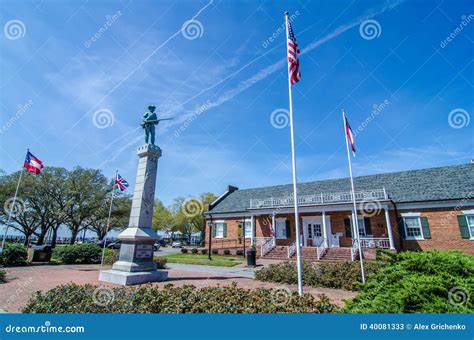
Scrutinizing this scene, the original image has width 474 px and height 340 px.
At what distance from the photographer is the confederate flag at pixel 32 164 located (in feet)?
44.4

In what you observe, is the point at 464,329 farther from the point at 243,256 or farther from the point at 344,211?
the point at 243,256

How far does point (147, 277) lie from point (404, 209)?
1869 cm

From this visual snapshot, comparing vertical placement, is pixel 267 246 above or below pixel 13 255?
above

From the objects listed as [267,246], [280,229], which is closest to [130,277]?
[267,246]

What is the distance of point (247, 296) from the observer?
5098 millimetres

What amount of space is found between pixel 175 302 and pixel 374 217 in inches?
749

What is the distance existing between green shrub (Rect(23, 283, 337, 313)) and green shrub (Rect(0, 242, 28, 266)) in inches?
487

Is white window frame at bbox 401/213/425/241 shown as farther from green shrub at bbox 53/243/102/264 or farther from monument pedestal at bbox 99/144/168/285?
green shrub at bbox 53/243/102/264

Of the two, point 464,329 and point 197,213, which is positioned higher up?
point 197,213

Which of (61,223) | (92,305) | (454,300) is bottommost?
(92,305)

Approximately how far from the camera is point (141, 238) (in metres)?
9.66

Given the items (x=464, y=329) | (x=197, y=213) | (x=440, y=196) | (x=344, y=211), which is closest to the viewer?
(x=464, y=329)

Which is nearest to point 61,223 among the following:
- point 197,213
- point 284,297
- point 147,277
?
point 197,213

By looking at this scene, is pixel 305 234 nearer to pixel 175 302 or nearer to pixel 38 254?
pixel 175 302
